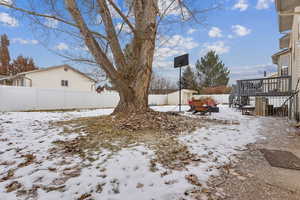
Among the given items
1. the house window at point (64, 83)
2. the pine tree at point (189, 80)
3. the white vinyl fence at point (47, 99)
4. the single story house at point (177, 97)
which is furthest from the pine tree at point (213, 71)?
the house window at point (64, 83)

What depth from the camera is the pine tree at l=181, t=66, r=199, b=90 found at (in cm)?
2956

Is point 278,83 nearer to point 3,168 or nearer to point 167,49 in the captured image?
point 167,49

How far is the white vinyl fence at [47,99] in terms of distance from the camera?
944 cm

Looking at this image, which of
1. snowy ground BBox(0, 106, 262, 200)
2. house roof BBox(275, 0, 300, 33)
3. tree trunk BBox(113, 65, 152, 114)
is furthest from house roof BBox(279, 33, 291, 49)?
snowy ground BBox(0, 106, 262, 200)

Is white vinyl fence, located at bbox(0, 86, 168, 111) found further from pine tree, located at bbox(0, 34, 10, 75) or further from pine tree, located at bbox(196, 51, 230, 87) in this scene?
pine tree, located at bbox(196, 51, 230, 87)

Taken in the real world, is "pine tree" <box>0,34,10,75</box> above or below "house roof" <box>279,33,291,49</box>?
above

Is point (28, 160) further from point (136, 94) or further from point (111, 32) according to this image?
point (111, 32)

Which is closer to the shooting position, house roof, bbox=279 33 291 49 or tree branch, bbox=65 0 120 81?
tree branch, bbox=65 0 120 81

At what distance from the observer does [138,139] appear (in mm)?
3082

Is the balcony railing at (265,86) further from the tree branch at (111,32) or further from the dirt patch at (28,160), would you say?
the dirt patch at (28,160)

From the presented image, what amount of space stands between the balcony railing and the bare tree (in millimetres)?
4886

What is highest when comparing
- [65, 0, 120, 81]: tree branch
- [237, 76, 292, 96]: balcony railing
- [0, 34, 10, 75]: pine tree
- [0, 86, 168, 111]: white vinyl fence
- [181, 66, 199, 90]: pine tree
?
[0, 34, 10, 75]: pine tree

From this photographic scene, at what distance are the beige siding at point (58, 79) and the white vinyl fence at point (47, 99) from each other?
4875 millimetres

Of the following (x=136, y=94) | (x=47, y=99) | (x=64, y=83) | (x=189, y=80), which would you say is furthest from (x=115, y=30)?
(x=189, y=80)
